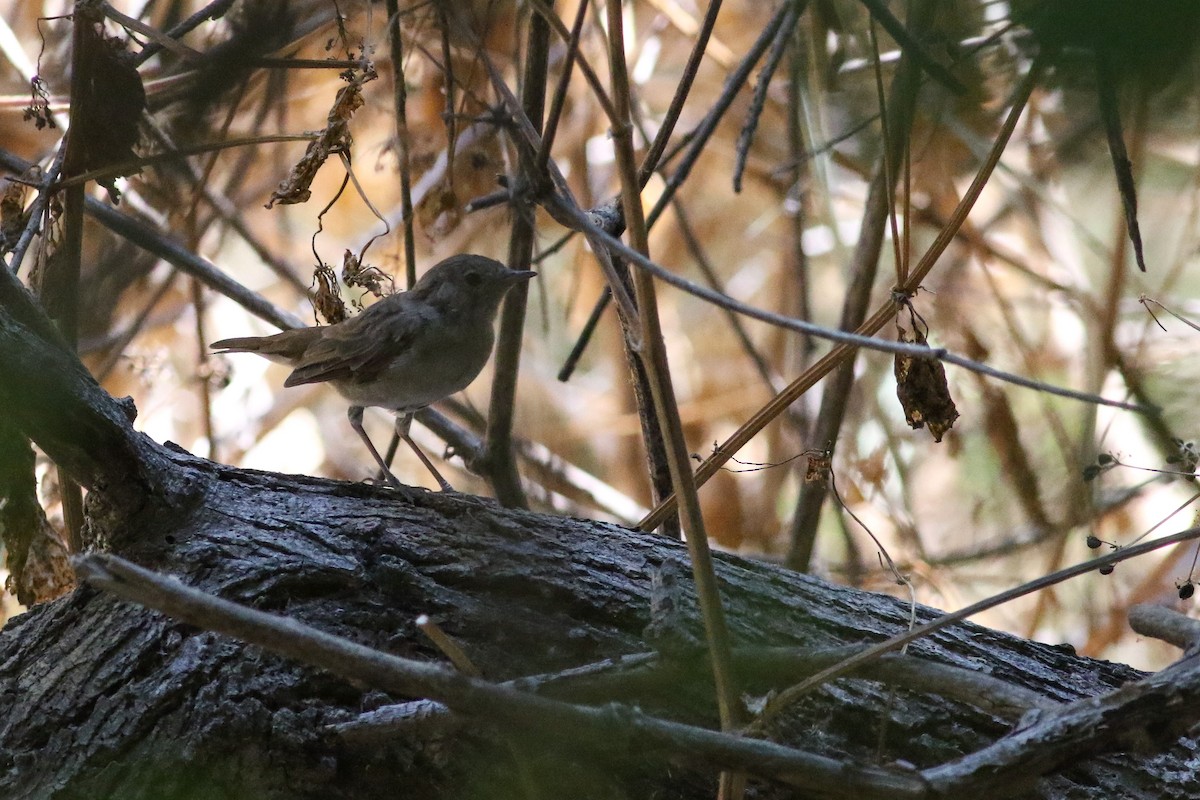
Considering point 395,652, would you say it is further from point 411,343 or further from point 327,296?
point 411,343

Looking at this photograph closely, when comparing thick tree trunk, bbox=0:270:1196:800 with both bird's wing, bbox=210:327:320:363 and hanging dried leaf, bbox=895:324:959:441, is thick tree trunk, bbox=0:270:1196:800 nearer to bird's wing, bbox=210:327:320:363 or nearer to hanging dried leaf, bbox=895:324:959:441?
hanging dried leaf, bbox=895:324:959:441

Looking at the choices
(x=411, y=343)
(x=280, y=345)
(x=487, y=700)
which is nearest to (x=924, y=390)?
(x=487, y=700)

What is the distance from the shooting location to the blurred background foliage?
14.2 feet

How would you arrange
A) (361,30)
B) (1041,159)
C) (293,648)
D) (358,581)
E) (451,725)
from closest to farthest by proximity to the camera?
1. (293,648)
2. (451,725)
3. (358,581)
4. (361,30)
5. (1041,159)

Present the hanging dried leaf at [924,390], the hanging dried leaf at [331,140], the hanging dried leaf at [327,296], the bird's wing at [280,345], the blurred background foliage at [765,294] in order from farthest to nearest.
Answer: the blurred background foliage at [765,294], the bird's wing at [280,345], the hanging dried leaf at [327,296], the hanging dried leaf at [331,140], the hanging dried leaf at [924,390]

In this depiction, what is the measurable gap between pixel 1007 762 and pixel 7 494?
7.95 feet

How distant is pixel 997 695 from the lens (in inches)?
72.5

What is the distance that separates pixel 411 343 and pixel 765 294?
13.3 feet

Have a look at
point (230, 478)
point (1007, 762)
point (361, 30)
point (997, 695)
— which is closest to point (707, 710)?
point (997, 695)

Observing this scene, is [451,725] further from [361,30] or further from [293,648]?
[361,30]

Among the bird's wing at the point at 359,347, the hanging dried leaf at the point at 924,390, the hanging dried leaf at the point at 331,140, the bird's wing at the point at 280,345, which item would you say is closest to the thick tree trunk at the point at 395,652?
the hanging dried leaf at the point at 924,390

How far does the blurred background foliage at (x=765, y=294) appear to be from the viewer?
4.32 meters

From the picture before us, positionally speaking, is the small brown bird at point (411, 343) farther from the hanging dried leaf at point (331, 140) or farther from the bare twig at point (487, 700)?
the bare twig at point (487, 700)

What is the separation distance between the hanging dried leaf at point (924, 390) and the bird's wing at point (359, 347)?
1.91 metres
